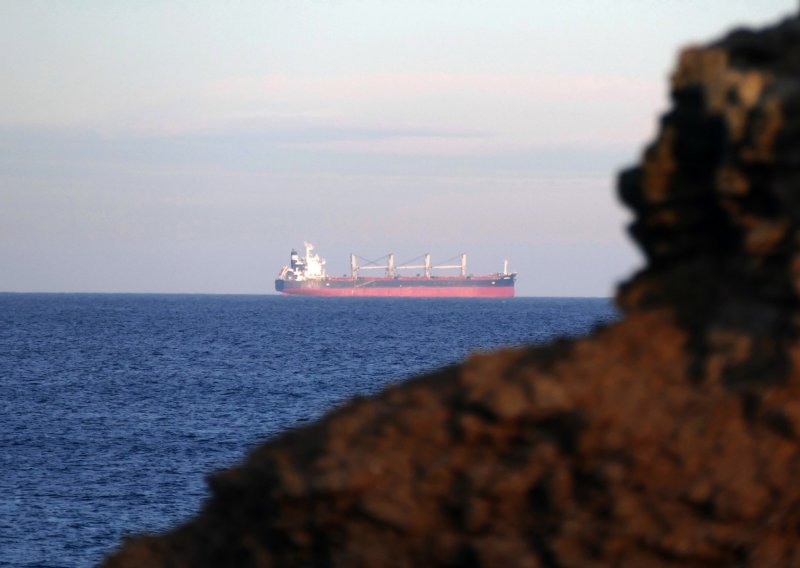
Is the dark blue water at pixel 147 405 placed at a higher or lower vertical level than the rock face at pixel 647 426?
lower

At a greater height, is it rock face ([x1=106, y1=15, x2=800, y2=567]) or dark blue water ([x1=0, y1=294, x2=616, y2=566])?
rock face ([x1=106, y1=15, x2=800, y2=567])

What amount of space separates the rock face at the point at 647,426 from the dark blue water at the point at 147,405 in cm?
422

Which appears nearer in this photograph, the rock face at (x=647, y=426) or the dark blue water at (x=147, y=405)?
the rock face at (x=647, y=426)

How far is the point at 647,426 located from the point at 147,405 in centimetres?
5680

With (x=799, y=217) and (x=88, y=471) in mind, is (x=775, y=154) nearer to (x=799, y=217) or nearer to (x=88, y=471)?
(x=799, y=217)

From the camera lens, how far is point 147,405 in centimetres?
6162

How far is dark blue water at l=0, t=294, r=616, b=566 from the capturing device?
3319 cm

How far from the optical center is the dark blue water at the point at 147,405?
3319 centimetres

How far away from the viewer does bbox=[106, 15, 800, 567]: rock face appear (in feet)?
23.6

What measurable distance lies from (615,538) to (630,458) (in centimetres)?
52

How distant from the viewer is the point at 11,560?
28266 millimetres

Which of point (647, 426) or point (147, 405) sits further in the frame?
point (147, 405)

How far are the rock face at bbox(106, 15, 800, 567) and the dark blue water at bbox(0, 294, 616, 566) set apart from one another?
4.22m

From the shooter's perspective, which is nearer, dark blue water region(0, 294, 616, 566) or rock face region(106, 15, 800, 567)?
rock face region(106, 15, 800, 567)
